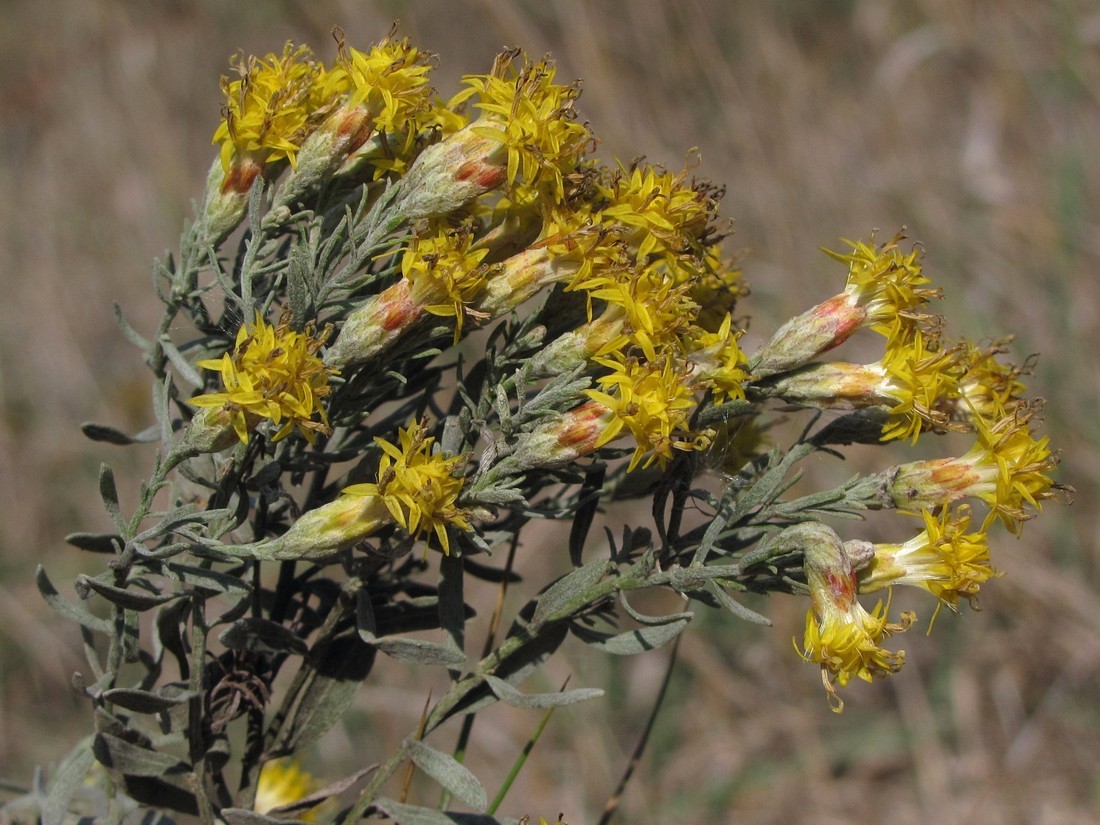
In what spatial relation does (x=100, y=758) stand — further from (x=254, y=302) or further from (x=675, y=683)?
(x=675, y=683)

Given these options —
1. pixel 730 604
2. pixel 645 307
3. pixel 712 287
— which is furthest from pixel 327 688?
pixel 712 287

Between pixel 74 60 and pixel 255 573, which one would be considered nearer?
pixel 255 573

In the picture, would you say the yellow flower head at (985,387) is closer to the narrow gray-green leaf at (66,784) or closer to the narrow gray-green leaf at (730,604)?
the narrow gray-green leaf at (730,604)

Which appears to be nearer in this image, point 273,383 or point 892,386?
point 273,383

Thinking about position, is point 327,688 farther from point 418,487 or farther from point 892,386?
point 892,386

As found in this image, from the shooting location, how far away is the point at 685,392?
1535mm

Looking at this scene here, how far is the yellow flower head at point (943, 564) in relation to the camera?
1.64 meters

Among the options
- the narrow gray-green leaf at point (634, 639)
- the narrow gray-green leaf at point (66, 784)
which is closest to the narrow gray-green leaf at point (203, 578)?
the narrow gray-green leaf at point (66, 784)

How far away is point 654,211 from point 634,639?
0.75 meters

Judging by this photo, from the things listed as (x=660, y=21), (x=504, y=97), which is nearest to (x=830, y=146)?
(x=660, y=21)

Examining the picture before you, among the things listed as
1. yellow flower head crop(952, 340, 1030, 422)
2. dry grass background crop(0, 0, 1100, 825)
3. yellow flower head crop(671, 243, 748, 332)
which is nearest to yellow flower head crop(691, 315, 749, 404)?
yellow flower head crop(671, 243, 748, 332)

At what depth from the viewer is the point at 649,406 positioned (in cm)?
150

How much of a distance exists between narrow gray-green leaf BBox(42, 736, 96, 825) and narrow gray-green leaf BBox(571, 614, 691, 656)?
881 mm

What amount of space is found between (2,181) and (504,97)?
7.18m
